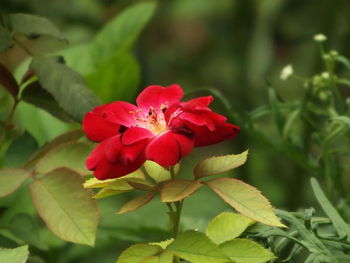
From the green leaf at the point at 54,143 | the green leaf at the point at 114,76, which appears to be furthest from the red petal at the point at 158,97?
the green leaf at the point at 114,76

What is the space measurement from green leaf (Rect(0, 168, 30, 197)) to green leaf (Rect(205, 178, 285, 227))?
0.18 metres

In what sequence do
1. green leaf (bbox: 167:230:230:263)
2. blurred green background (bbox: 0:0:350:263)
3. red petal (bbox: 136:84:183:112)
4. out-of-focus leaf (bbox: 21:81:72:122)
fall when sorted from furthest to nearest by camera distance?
blurred green background (bbox: 0:0:350:263), out-of-focus leaf (bbox: 21:81:72:122), red petal (bbox: 136:84:183:112), green leaf (bbox: 167:230:230:263)

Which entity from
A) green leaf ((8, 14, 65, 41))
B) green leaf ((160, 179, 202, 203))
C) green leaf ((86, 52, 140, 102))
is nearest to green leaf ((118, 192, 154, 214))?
green leaf ((160, 179, 202, 203))

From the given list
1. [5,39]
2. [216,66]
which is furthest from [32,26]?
[216,66]

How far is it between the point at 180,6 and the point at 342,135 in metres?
1.30

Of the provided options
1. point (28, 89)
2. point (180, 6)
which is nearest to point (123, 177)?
point (28, 89)

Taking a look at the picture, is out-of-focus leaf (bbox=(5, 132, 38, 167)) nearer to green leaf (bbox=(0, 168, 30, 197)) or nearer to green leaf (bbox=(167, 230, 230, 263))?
green leaf (bbox=(0, 168, 30, 197))

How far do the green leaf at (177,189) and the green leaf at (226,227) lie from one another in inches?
2.3

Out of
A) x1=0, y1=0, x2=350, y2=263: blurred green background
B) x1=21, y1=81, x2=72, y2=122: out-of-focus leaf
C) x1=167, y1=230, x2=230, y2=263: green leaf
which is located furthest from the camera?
x1=0, y1=0, x2=350, y2=263: blurred green background

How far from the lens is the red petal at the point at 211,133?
1.82 feet

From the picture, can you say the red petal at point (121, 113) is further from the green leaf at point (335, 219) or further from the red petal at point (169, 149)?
the green leaf at point (335, 219)

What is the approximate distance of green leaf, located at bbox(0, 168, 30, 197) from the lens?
64 cm

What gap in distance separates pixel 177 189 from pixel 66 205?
12cm

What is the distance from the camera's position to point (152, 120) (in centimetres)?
59
